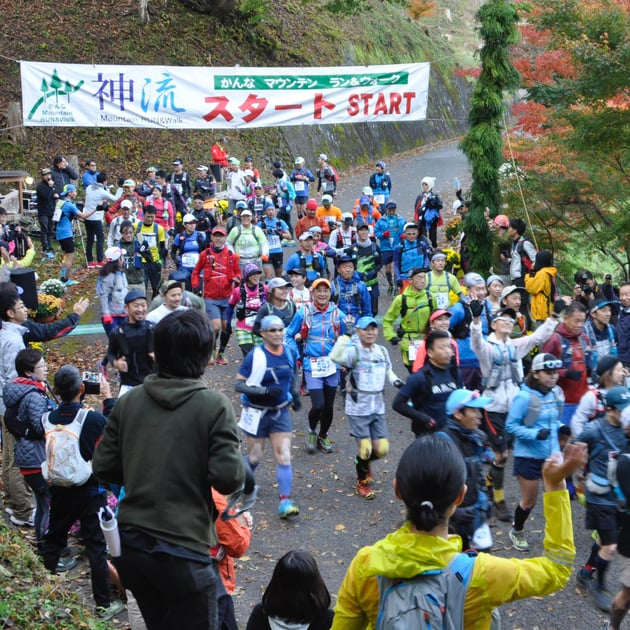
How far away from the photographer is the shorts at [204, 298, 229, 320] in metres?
12.1

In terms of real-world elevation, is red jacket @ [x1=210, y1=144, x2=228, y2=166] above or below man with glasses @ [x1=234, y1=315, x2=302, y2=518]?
below

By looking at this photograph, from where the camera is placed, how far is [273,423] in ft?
25.7

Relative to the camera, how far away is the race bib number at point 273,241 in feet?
50.4

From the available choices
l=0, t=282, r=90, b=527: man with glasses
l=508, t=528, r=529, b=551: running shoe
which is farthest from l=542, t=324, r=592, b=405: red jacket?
l=0, t=282, r=90, b=527: man with glasses

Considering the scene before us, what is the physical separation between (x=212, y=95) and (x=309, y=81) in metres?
2.20

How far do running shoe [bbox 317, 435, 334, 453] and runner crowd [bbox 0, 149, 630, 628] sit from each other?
2 centimetres

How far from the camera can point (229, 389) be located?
38.5 feet

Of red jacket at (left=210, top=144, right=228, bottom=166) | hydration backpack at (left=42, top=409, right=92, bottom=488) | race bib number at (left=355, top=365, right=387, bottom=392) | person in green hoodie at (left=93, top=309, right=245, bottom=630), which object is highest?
person in green hoodie at (left=93, top=309, right=245, bottom=630)

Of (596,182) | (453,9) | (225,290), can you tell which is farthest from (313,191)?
(453,9)

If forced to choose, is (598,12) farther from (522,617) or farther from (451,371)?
(522,617)

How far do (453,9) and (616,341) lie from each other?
49120 millimetres

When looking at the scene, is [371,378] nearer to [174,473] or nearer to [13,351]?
[13,351]

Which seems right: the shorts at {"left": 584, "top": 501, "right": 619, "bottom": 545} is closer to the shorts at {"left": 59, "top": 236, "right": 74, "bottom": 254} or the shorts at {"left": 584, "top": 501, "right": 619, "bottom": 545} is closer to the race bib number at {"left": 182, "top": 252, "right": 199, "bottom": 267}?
the race bib number at {"left": 182, "top": 252, "right": 199, "bottom": 267}

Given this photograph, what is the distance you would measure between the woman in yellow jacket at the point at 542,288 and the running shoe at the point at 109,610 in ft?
21.8
